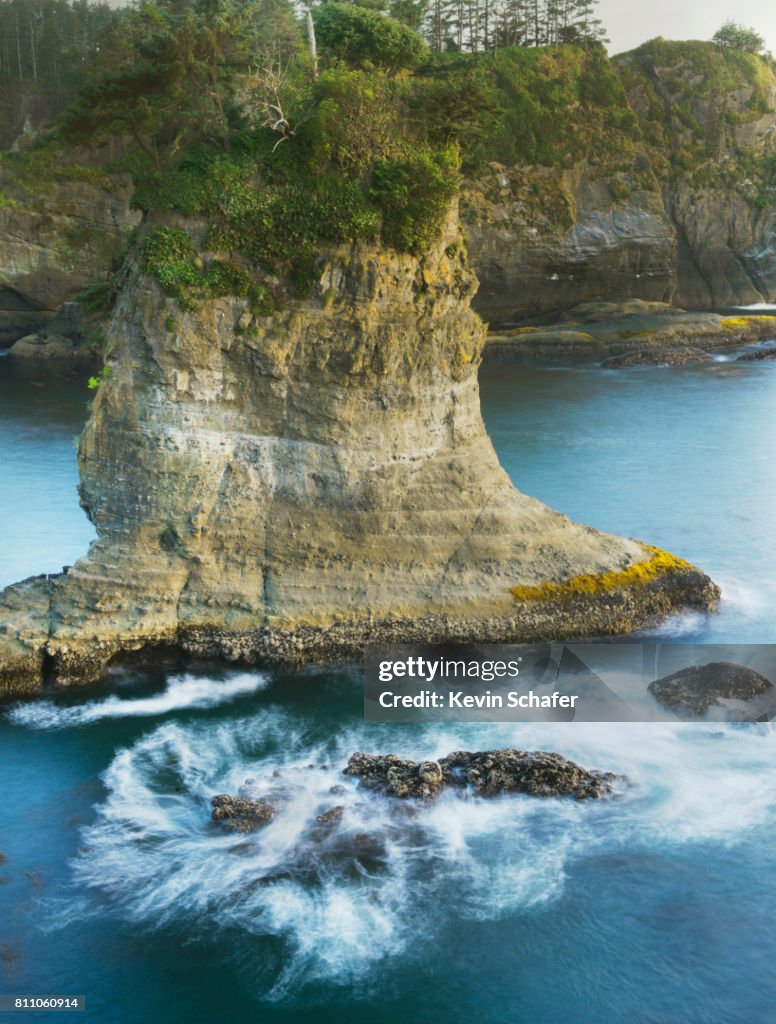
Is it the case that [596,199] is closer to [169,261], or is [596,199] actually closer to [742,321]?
[742,321]

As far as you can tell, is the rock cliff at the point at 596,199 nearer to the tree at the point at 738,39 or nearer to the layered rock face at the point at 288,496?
the tree at the point at 738,39

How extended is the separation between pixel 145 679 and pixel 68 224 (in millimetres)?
47995

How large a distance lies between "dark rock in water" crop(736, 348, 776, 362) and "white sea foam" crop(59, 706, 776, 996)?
168ft

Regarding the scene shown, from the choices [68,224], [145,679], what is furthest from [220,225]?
[68,224]

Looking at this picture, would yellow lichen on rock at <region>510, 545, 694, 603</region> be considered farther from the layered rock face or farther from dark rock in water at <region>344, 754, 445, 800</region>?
dark rock in water at <region>344, 754, 445, 800</region>

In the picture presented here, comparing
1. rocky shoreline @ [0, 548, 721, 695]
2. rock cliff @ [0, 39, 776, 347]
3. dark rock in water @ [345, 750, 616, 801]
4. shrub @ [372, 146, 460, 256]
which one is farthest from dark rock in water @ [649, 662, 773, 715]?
rock cliff @ [0, 39, 776, 347]

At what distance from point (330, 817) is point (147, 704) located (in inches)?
245

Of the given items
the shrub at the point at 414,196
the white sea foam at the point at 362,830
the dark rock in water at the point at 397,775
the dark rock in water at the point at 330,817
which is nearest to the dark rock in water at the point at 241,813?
the white sea foam at the point at 362,830

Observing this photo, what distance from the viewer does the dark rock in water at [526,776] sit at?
2070 centimetres

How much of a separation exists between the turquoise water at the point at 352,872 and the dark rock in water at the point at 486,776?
379 millimetres

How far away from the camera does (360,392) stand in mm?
25844

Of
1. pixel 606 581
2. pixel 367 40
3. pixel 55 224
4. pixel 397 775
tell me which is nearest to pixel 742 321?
pixel 55 224

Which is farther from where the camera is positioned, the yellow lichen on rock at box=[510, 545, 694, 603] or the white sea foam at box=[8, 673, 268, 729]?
the yellow lichen on rock at box=[510, 545, 694, 603]

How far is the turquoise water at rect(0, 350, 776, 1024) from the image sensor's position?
53.4ft
